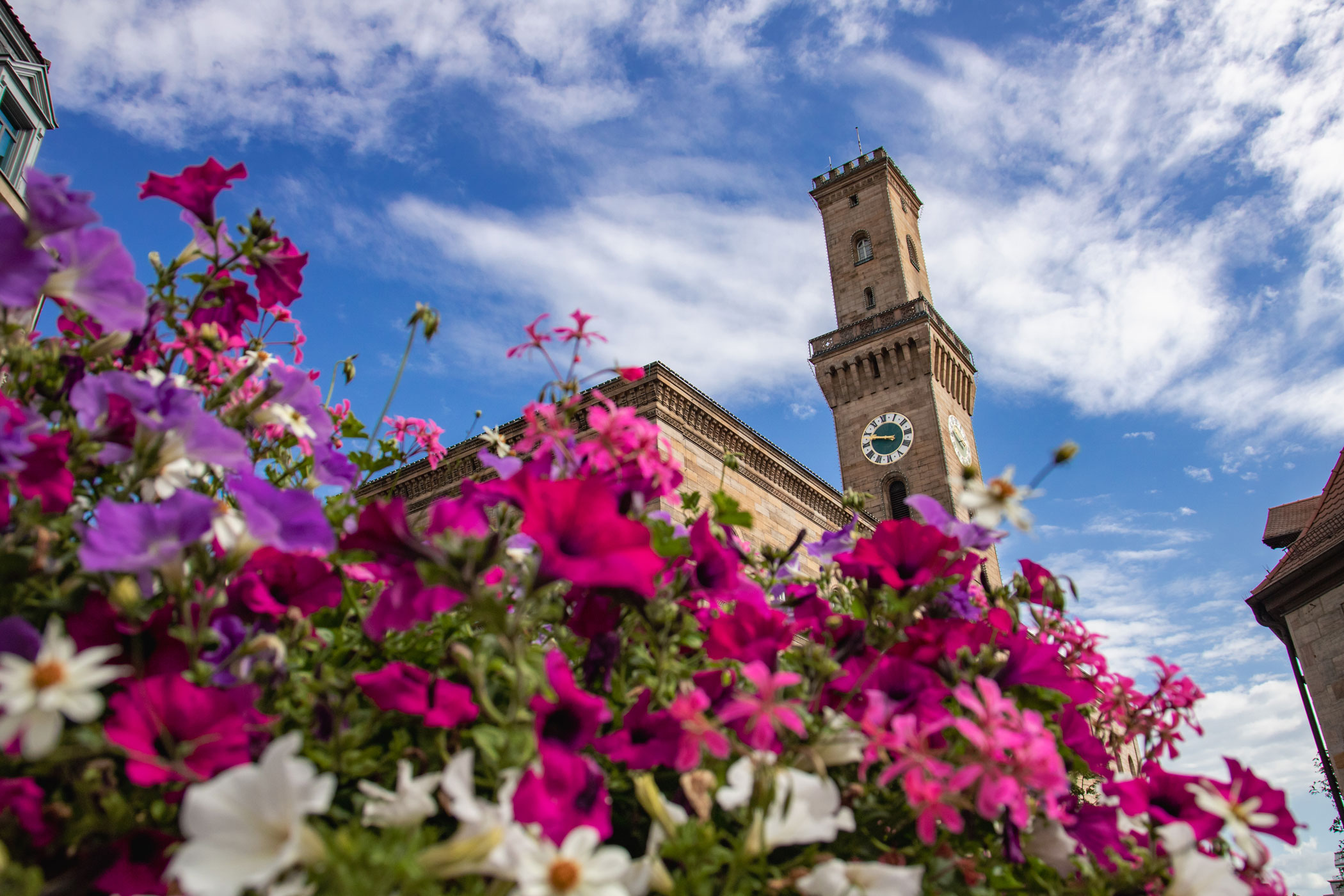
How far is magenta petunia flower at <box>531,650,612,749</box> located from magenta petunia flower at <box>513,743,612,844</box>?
0.04m

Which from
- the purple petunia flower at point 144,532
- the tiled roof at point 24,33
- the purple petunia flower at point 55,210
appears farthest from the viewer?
the tiled roof at point 24,33

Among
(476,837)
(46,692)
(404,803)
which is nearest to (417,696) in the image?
(404,803)

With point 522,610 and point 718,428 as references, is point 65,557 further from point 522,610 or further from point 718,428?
point 718,428

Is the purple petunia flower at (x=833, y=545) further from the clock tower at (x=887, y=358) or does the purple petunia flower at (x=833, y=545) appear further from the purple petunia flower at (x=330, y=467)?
the clock tower at (x=887, y=358)

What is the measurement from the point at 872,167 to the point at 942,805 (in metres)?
32.6

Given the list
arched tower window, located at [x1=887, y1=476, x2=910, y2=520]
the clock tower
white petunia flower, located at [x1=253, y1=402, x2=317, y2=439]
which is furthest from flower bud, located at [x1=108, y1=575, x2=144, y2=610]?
arched tower window, located at [x1=887, y1=476, x2=910, y2=520]

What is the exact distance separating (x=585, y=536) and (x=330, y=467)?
840 millimetres

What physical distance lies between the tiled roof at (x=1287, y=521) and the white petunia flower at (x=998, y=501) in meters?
20.0

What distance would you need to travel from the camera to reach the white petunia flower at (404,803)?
86 centimetres

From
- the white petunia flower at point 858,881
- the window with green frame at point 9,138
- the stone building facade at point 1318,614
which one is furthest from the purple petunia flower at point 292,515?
the stone building facade at point 1318,614

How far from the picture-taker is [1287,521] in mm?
17797

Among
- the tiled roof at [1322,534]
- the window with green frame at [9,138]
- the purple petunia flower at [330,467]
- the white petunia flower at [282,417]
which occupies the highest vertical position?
the window with green frame at [9,138]

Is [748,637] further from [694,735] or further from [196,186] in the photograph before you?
[196,186]

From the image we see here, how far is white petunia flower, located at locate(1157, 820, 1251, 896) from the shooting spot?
1153mm
